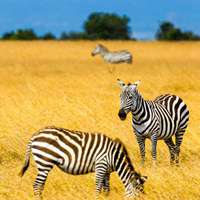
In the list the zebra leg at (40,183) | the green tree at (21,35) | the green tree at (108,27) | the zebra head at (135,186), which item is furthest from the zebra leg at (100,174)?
the green tree at (108,27)

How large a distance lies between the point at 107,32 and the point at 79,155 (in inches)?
2443

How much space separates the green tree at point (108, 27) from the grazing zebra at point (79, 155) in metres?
60.3

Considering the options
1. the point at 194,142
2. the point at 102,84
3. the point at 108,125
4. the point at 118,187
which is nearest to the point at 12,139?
the point at 108,125

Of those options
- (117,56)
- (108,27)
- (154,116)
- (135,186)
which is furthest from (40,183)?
(108,27)

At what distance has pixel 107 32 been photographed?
70562 mm

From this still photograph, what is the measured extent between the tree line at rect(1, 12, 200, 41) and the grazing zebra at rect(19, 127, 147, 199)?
2190 inches

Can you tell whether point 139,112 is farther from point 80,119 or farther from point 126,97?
point 80,119

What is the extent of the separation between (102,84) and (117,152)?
14.9 metres

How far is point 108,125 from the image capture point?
15.8 m

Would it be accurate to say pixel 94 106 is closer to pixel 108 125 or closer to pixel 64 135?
pixel 108 125

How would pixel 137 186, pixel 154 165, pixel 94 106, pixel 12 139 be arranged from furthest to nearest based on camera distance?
pixel 94 106, pixel 12 139, pixel 154 165, pixel 137 186

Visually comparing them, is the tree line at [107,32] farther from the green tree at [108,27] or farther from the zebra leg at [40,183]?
the zebra leg at [40,183]

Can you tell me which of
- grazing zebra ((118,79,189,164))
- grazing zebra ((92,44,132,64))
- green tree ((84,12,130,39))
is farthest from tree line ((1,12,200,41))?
grazing zebra ((118,79,189,164))

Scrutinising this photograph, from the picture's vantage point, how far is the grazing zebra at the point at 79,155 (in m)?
8.81
